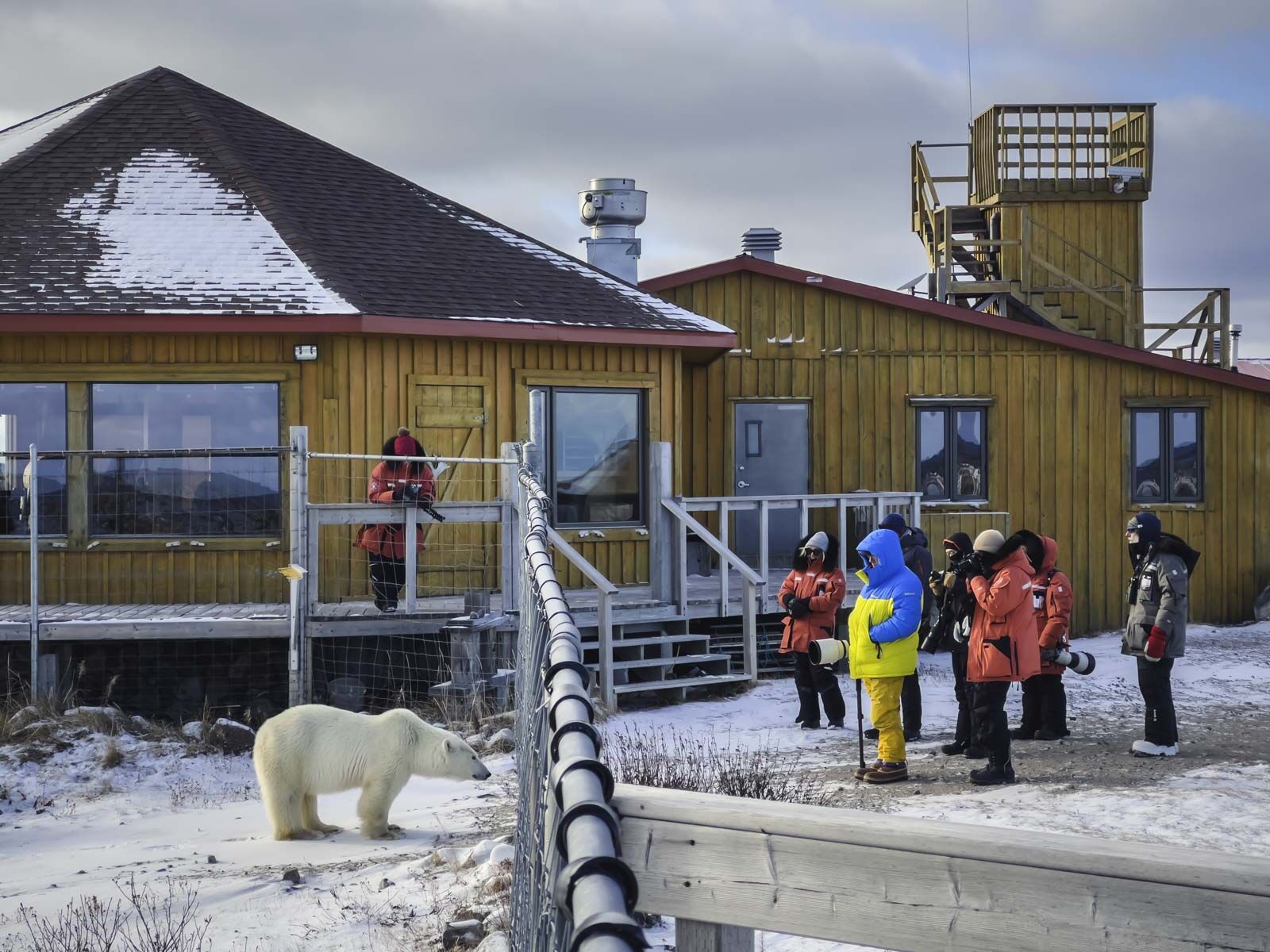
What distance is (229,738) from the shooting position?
Result: 10.3 meters

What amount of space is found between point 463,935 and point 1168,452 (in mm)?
14537

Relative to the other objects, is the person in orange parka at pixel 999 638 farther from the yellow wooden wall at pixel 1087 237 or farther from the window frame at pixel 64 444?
the yellow wooden wall at pixel 1087 237

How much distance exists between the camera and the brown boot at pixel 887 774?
343 inches

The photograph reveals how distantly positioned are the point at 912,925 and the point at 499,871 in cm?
453

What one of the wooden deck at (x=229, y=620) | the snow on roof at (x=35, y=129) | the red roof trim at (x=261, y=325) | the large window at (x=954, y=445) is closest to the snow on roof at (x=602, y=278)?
the red roof trim at (x=261, y=325)

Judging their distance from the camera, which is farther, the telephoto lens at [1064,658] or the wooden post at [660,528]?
the wooden post at [660,528]

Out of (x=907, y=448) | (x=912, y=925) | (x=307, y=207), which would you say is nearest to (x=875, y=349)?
(x=907, y=448)

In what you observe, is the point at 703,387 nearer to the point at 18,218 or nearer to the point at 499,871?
the point at 18,218

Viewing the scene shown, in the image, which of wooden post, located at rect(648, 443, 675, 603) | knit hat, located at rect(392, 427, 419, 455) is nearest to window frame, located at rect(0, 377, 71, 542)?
knit hat, located at rect(392, 427, 419, 455)

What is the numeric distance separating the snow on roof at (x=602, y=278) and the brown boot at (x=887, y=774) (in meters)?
6.74

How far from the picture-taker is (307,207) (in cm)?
1511

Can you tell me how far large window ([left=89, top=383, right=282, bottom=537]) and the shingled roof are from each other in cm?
88

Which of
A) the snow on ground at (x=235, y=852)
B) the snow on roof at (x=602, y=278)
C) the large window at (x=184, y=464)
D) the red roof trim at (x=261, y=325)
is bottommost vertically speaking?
the snow on ground at (x=235, y=852)

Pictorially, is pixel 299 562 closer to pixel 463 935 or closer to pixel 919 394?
pixel 463 935
